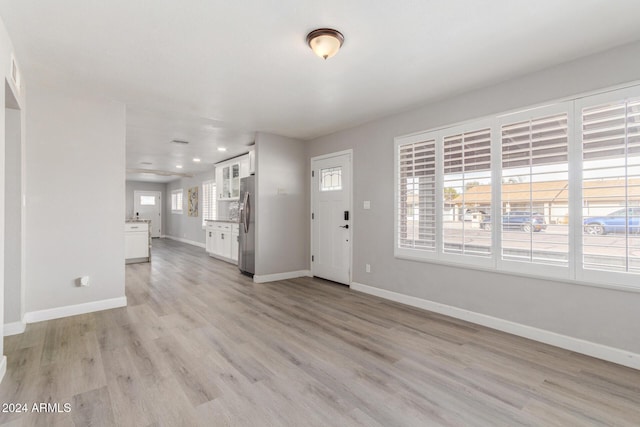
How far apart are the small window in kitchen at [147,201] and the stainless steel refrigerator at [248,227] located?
8.60 meters

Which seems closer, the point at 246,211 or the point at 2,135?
the point at 2,135

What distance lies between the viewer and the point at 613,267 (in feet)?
7.97

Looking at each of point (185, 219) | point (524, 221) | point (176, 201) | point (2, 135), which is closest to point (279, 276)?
point (524, 221)

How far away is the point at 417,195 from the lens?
12.5ft

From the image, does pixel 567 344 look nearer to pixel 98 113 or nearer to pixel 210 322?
pixel 210 322

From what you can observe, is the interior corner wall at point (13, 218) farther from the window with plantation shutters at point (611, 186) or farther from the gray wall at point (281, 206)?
Result: the window with plantation shutters at point (611, 186)

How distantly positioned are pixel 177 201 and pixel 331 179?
865 centimetres

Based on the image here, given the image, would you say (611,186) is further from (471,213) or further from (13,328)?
(13,328)

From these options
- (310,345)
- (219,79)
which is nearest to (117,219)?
→ (219,79)

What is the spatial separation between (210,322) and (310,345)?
3.95 feet

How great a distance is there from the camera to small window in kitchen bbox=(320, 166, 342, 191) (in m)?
4.97

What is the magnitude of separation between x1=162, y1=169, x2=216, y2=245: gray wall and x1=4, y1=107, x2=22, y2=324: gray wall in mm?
5959

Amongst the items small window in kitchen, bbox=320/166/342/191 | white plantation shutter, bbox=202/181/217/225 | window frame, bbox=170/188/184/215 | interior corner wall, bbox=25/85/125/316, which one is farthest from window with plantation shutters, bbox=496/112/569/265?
window frame, bbox=170/188/184/215

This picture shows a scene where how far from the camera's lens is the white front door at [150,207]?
12.1 meters
